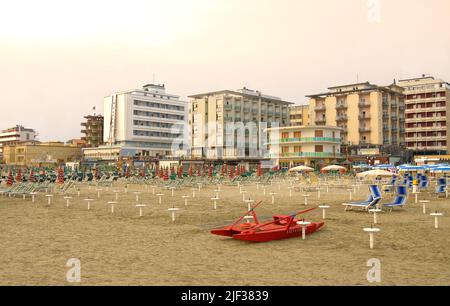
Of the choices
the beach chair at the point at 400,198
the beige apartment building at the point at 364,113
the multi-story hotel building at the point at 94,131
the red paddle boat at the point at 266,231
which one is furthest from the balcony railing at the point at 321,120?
the red paddle boat at the point at 266,231

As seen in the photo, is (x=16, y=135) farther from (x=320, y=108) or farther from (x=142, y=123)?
(x=320, y=108)

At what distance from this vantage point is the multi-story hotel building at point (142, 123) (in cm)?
8975

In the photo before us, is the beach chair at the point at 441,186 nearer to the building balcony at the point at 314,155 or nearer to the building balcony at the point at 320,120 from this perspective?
the building balcony at the point at 314,155

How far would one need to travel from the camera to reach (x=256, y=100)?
84.6 meters

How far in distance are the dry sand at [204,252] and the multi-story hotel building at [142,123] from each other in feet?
250

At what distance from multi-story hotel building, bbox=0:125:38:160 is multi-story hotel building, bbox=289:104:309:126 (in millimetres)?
82152

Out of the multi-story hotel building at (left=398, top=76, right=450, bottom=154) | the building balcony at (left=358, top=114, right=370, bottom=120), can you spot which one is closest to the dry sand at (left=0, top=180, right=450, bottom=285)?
the building balcony at (left=358, top=114, right=370, bottom=120)

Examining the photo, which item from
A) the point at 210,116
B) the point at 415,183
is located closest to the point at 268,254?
the point at 415,183

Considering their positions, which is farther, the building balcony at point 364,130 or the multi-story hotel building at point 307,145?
the building balcony at point 364,130

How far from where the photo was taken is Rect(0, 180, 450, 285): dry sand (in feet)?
23.3

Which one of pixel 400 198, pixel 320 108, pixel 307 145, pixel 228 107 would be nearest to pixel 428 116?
pixel 320 108

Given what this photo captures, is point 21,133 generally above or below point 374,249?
above

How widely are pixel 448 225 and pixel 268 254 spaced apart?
688 cm
